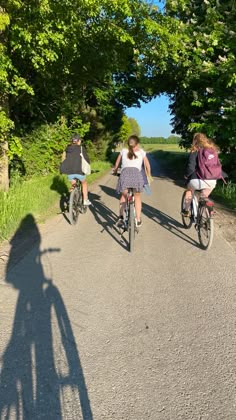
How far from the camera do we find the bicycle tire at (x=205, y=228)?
6.46m

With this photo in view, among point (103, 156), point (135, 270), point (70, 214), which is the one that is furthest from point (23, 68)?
point (103, 156)

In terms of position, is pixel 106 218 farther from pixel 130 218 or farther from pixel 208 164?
pixel 208 164

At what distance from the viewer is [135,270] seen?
18.3ft

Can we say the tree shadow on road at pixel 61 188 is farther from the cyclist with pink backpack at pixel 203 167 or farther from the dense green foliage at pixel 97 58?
the cyclist with pink backpack at pixel 203 167

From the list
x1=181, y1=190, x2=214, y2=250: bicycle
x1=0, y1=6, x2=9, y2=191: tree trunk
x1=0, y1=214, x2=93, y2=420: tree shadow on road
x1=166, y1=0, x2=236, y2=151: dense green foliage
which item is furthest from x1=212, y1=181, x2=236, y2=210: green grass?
x1=0, y1=214, x2=93, y2=420: tree shadow on road

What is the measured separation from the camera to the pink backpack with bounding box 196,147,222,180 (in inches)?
266

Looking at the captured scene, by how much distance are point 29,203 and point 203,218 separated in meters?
4.28

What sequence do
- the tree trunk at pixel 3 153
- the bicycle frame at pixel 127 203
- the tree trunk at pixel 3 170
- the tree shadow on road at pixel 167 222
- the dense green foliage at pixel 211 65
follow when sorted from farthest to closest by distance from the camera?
the dense green foliage at pixel 211 65 < the tree trunk at pixel 3 170 < the tree trunk at pixel 3 153 < the tree shadow on road at pixel 167 222 < the bicycle frame at pixel 127 203

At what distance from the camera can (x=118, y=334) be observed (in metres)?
3.72

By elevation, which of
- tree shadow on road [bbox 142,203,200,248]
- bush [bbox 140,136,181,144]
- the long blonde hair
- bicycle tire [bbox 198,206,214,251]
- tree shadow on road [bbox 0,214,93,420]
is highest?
bush [bbox 140,136,181,144]

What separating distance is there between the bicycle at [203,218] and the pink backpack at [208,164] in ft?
1.50

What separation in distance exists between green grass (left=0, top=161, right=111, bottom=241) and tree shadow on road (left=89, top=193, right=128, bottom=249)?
1.09 metres

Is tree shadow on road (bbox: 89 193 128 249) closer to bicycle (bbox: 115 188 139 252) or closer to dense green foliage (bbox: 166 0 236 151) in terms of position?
bicycle (bbox: 115 188 139 252)

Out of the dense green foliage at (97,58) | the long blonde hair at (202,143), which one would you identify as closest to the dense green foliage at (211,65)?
the dense green foliage at (97,58)
